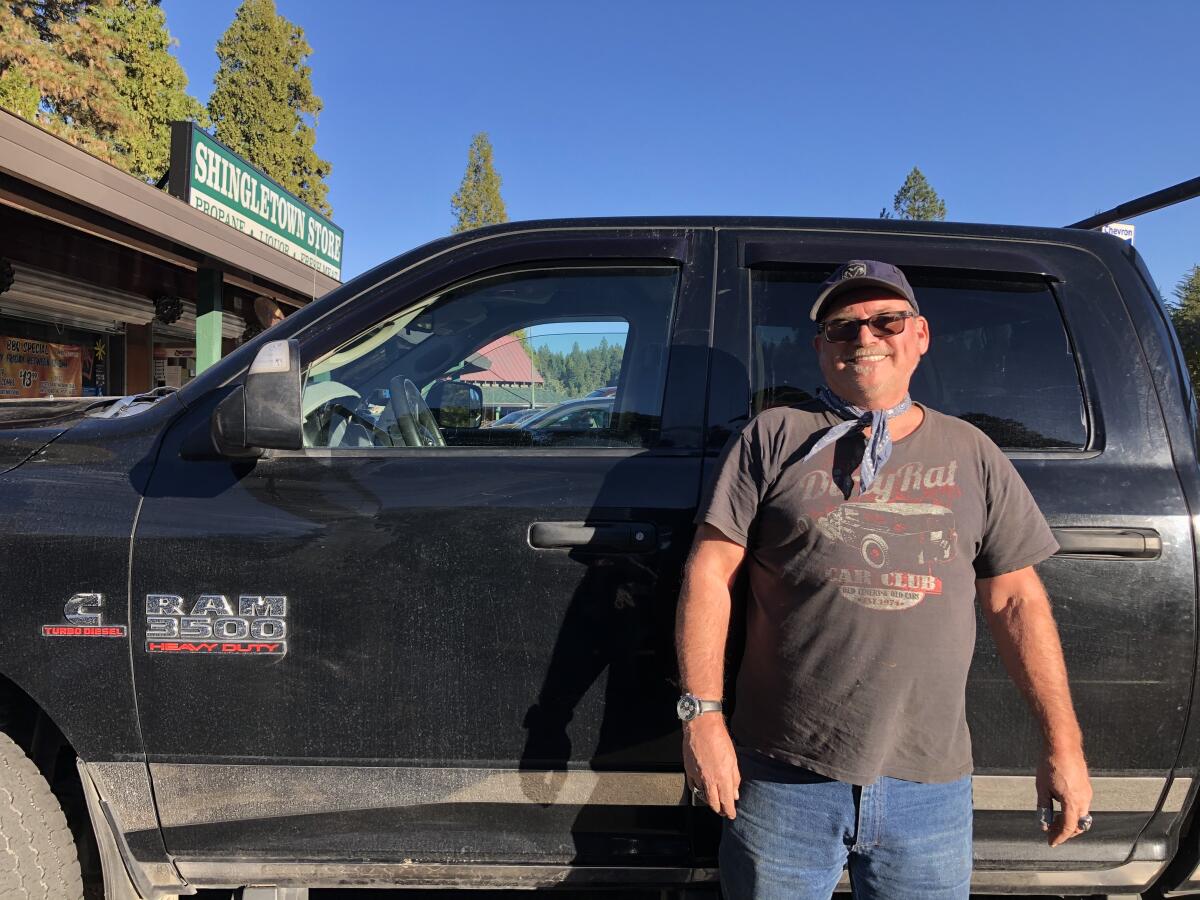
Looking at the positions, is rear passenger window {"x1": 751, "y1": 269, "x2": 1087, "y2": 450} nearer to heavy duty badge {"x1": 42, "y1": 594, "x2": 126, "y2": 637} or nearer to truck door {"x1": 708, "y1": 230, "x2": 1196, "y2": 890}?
truck door {"x1": 708, "y1": 230, "x2": 1196, "y2": 890}

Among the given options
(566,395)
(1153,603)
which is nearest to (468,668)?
(566,395)

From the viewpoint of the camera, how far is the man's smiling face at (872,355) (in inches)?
60.6

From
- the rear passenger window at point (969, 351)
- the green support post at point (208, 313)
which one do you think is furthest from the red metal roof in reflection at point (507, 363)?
the green support post at point (208, 313)

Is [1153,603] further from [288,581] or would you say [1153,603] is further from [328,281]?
[328,281]

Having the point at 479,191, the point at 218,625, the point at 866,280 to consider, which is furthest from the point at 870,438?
the point at 479,191

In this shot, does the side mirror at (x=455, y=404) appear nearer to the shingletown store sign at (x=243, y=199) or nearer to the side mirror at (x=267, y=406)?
the side mirror at (x=267, y=406)

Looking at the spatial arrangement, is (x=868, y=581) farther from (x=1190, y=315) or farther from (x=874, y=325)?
(x=1190, y=315)

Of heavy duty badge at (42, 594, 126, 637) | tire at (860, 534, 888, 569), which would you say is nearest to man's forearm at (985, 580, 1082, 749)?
tire at (860, 534, 888, 569)

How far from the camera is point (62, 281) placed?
8.39m

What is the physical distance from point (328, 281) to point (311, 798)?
890 centimetres

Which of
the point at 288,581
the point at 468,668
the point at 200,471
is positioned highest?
the point at 200,471

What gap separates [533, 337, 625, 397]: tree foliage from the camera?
2.04 metres

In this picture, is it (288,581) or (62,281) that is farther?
(62,281)

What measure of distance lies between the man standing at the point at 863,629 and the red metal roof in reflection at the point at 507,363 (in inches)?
30.2
